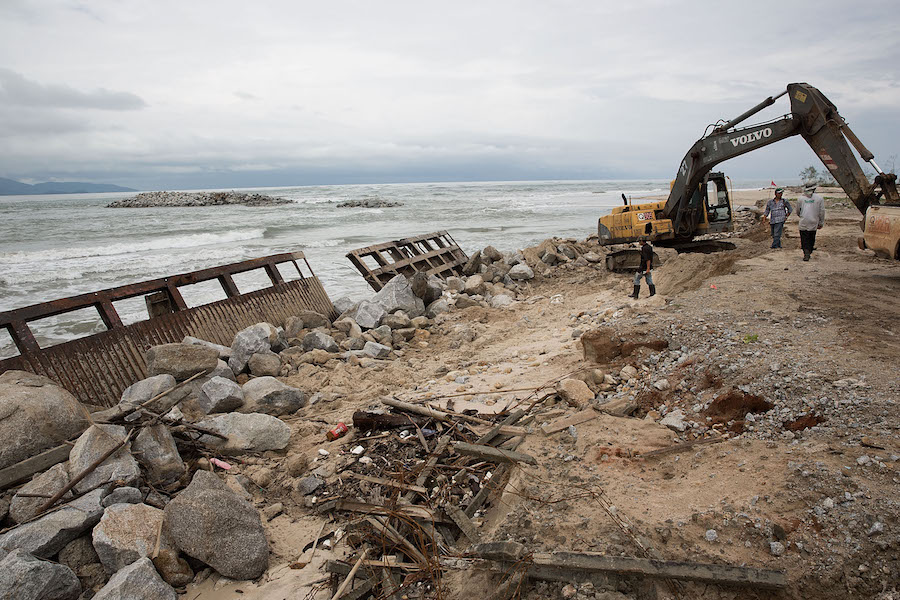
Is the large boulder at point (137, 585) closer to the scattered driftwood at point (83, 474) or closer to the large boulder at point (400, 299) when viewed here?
the scattered driftwood at point (83, 474)

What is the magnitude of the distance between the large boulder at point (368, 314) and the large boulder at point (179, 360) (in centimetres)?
329

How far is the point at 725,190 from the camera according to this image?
13.4m

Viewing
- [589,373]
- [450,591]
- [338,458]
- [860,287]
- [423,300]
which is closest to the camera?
[450,591]

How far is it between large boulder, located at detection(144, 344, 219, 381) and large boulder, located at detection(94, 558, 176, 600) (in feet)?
11.0

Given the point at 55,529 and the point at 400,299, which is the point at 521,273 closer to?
the point at 400,299

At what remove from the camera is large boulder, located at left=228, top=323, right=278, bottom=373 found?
7478 millimetres

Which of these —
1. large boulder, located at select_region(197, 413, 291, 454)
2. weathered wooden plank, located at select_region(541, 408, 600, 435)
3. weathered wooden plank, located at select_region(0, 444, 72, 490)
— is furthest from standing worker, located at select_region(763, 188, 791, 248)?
weathered wooden plank, located at select_region(0, 444, 72, 490)

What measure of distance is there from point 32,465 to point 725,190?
1447 cm

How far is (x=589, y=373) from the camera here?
18.4ft

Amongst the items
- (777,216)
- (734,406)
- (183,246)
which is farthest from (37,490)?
(183,246)

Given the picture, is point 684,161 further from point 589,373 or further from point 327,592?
point 327,592

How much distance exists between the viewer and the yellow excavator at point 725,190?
27.5 ft

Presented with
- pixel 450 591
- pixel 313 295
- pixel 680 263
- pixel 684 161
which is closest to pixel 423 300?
pixel 313 295

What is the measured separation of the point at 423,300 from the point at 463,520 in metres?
7.48
